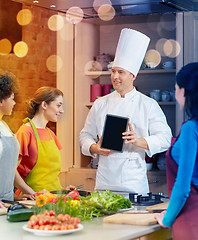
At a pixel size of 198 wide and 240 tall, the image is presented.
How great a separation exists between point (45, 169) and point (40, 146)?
0.15 metres

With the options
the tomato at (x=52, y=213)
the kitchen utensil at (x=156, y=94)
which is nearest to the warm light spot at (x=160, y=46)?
the kitchen utensil at (x=156, y=94)

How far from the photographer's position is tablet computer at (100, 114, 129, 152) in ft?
9.84

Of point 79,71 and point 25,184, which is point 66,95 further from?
point 25,184

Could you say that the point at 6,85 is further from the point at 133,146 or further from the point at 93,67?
the point at 93,67

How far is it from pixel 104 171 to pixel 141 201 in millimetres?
660

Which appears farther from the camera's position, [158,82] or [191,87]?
[158,82]

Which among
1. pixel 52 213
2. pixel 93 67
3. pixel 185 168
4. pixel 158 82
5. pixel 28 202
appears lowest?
pixel 28 202

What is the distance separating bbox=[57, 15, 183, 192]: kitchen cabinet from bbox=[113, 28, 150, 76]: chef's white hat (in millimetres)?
1242

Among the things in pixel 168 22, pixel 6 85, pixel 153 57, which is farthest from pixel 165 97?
pixel 6 85

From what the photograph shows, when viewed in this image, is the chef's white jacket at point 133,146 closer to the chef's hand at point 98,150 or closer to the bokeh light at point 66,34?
the chef's hand at point 98,150

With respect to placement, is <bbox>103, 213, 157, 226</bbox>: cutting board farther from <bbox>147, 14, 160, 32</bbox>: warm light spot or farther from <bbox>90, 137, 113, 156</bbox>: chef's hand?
<bbox>147, 14, 160, 32</bbox>: warm light spot

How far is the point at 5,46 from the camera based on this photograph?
5.06 meters

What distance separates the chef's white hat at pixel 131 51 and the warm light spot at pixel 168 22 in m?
1.17

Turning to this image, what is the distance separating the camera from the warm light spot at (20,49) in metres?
5.12
